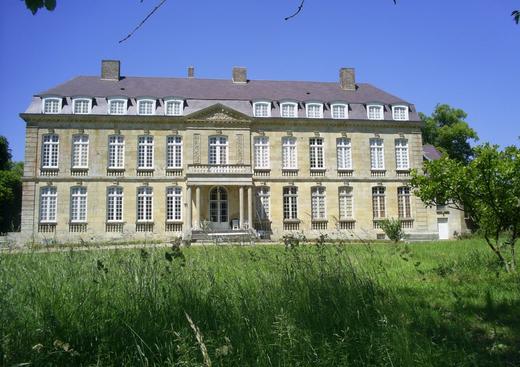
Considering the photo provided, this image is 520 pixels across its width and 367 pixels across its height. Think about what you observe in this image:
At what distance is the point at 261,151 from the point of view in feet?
92.7

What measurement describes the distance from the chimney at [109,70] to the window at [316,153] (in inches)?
572

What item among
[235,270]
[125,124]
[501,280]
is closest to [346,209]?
[125,124]

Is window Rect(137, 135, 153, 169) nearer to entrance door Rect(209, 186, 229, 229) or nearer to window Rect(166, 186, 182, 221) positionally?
window Rect(166, 186, 182, 221)

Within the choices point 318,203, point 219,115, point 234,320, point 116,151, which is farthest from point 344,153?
point 234,320

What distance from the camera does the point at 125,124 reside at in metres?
27.0

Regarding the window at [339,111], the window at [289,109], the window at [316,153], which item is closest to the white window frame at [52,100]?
the window at [289,109]

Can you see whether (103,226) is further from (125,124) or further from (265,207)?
(265,207)

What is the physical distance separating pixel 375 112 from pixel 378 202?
20.8ft

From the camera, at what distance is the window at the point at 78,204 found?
85.8 feet

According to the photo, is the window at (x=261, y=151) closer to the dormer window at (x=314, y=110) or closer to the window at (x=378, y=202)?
the dormer window at (x=314, y=110)

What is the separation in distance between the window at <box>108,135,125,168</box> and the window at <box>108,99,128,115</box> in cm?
154

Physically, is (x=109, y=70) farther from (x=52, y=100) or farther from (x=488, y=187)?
(x=488, y=187)

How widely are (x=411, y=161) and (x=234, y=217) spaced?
43.0ft

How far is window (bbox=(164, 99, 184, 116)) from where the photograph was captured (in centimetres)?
2755
